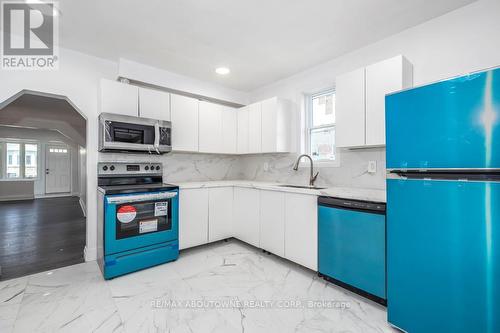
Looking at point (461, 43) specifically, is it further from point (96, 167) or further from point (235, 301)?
point (96, 167)

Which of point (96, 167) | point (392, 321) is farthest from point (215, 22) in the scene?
point (392, 321)

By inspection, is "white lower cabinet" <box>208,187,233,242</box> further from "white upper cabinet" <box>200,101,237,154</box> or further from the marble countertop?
"white upper cabinet" <box>200,101,237,154</box>

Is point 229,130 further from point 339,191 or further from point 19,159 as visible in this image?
point 19,159

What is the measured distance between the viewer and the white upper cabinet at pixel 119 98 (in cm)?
261

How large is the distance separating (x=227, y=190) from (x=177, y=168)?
0.87 meters

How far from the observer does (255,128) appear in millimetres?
3535

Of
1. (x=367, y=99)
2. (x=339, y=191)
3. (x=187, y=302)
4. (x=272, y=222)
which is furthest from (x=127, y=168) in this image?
(x=367, y=99)

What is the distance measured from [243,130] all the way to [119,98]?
5.90ft

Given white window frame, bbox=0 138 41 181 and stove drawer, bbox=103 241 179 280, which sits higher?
white window frame, bbox=0 138 41 181

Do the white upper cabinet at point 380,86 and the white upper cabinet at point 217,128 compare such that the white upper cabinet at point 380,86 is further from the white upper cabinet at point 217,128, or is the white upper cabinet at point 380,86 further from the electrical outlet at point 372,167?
the white upper cabinet at point 217,128

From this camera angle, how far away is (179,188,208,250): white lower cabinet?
2930 millimetres

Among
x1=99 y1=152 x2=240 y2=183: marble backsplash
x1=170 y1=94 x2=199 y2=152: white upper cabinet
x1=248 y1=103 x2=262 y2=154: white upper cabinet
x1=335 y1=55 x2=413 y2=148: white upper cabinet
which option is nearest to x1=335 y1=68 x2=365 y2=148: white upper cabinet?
x1=335 y1=55 x2=413 y2=148: white upper cabinet

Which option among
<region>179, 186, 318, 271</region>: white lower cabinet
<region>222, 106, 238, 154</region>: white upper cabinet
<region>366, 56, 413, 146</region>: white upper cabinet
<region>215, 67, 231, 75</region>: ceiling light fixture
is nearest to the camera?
<region>366, 56, 413, 146</region>: white upper cabinet

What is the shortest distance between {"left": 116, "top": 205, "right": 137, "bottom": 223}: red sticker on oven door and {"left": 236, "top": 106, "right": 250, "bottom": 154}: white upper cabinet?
1870 millimetres
